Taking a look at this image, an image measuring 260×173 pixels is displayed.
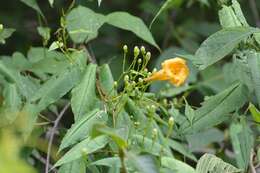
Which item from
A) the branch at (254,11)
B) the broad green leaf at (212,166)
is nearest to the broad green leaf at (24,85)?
the broad green leaf at (212,166)

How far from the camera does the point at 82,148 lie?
146cm

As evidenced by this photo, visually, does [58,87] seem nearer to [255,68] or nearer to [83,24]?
[83,24]

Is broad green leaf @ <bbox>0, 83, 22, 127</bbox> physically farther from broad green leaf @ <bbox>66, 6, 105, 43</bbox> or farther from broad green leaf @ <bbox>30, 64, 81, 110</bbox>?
broad green leaf @ <bbox>66, 6, 105, 43</bbox>

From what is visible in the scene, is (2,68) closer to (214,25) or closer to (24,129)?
(24,129)

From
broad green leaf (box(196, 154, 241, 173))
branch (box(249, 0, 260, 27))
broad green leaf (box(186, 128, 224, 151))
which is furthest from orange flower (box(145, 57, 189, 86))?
branch (box(249, 0, 260, 27))

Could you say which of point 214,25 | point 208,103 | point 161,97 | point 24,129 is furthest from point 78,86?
point 214,25

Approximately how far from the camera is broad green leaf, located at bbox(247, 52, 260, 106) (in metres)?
1.63

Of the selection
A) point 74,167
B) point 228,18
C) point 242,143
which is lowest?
point 242,143

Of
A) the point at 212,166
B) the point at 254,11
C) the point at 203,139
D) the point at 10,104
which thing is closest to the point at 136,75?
the point at 212,166

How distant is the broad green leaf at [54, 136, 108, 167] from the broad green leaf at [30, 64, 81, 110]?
0.24 metres

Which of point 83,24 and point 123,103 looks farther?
point 83,24

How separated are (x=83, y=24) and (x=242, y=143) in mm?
630

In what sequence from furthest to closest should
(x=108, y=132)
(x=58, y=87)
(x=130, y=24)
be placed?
(x=130, y=24) → (x=58, y=87) → (x=108, y=132)

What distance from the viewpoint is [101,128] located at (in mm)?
1219
